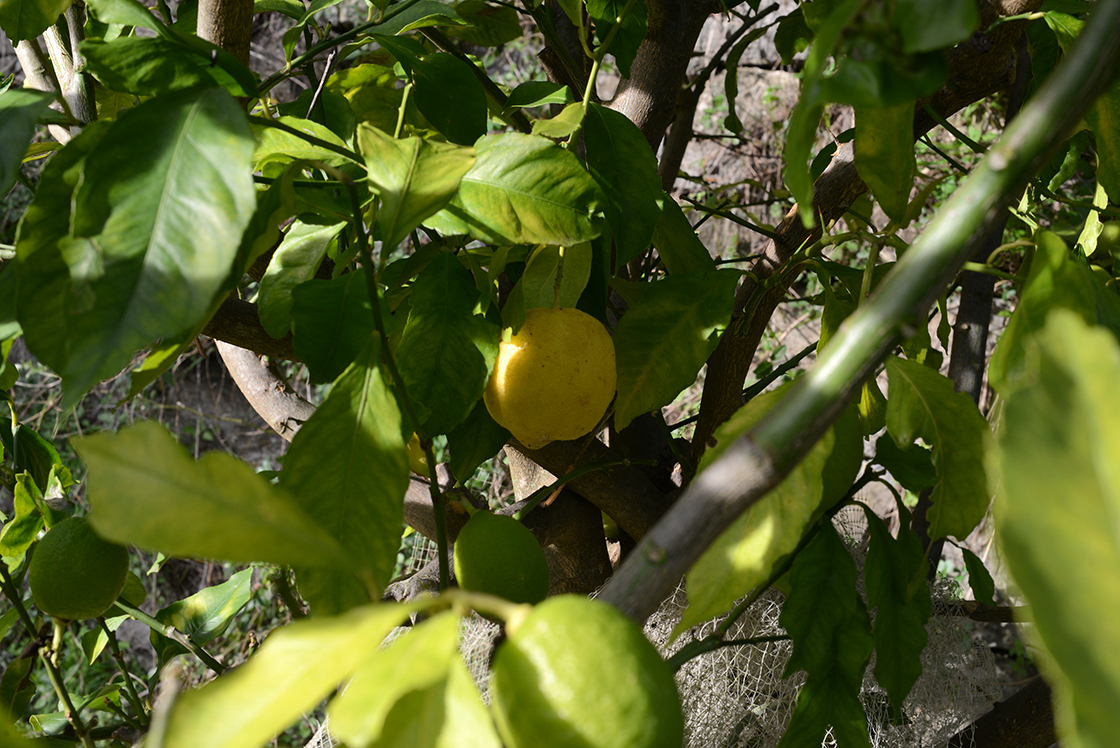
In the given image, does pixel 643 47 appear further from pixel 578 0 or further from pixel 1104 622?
pixel 1104 622

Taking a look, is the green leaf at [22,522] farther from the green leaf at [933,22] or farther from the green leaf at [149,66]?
the green leaf at [933,22]

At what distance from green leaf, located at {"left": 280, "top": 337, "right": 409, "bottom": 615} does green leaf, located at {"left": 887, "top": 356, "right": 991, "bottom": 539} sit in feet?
0.69

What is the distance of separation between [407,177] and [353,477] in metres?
0.11

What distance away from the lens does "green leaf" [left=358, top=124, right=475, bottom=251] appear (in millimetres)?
279

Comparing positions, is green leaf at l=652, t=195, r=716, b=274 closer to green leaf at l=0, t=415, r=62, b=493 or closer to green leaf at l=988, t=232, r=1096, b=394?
green leaf at l=988, t=232, r=1096, b=394

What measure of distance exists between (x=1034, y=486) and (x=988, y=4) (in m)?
0.45

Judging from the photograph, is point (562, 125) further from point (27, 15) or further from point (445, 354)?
point (27, 15)

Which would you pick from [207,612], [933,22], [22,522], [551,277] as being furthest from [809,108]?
[207,612]

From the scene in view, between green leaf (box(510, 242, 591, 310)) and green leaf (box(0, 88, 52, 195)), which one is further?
green leaf (box(510, 242, 591, 310))

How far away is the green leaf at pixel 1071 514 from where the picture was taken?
13cm

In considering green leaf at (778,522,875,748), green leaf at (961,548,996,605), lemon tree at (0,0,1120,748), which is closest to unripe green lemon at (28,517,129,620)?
lemon tree at (0,0,1120,748)

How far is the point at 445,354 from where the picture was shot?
1.32 feet

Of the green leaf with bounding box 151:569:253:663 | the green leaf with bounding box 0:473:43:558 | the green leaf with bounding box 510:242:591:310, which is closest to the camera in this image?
the green leaf with bounding box 510:242:591:310

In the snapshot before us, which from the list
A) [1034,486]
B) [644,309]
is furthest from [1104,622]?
[644,309]
